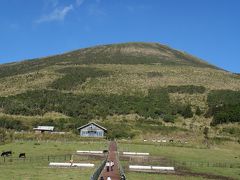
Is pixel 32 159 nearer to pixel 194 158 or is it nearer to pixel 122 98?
pixel 194 158

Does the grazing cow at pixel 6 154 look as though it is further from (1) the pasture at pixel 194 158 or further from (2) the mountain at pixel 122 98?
(2) the mountain at pixel 122 98

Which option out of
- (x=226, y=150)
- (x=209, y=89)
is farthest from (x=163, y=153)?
(x=209, y=89)

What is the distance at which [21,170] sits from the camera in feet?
147

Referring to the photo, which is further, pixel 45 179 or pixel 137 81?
pixel 137 81

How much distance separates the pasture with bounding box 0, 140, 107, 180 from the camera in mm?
41281

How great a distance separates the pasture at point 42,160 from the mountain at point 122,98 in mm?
22555

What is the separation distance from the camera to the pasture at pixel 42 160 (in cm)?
4128

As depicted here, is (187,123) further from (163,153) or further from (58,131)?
(163,153)

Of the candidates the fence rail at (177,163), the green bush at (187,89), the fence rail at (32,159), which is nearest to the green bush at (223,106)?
the green bush at (187,89)

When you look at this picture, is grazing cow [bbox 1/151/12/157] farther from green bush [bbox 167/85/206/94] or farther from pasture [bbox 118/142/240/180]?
green bush [bbox 167/85/206/94]

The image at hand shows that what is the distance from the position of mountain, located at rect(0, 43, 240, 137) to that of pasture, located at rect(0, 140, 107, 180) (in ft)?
74.0

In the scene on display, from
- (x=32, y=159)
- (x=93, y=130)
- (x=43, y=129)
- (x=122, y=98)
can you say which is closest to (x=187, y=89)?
(x=122, y=98)

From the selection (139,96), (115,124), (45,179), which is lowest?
(45,179)

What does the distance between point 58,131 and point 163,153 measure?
36.6 meters
